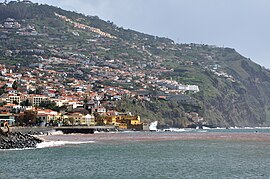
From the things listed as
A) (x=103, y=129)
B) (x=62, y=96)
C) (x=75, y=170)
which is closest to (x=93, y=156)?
(x=75, y=170)

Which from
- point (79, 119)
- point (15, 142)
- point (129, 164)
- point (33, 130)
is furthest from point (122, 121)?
point (129, 164)

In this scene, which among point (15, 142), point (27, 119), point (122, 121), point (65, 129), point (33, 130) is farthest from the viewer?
point (122, 121)

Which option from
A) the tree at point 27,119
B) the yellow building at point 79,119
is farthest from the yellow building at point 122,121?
the tree at point 27,119

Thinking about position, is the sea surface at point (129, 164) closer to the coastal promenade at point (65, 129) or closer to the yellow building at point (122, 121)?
the coastal promenade at point (65, 129)

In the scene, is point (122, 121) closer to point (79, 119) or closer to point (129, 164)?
point (79, 119)

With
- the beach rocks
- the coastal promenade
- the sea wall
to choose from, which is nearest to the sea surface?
the beach rocks

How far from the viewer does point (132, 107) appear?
614 feet

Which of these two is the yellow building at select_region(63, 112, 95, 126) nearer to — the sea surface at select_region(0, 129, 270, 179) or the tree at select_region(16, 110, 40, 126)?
A: the tree at select_region(16, 110, 40, 126)

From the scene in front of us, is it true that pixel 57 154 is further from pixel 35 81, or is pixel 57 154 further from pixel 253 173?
pixel 35 81

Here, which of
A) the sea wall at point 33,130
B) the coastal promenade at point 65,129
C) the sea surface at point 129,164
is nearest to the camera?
the sea surface at point 129,164

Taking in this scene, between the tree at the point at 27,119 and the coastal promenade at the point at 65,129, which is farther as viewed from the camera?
the tree at the point at 27,119

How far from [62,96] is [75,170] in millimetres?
133241

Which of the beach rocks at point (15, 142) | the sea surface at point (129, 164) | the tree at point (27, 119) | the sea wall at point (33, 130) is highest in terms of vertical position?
the tree at point (27, 119)

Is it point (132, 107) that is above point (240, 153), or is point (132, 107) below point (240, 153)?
above
